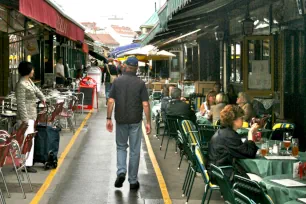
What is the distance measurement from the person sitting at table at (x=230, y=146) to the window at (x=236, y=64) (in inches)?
475

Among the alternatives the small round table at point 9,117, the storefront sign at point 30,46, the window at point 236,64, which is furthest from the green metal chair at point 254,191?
the storefront sign at point 30,46

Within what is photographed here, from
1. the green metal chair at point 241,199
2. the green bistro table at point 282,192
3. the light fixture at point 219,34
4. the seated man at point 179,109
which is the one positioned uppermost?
the light fixture at point 219,34

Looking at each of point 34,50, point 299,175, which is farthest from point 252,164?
point 34,50

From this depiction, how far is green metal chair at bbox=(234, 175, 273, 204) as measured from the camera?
222 inches

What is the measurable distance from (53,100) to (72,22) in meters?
2.31

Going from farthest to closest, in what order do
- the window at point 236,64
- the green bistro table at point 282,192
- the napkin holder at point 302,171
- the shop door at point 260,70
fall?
the window at point 236,64, the shop door at point 260,70, the napkin holder at point 302,171, the green bistro table at point 282,192

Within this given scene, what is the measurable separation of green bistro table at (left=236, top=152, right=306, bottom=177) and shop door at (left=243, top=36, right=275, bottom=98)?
24.4 ft

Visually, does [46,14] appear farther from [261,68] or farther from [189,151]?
[261,68]

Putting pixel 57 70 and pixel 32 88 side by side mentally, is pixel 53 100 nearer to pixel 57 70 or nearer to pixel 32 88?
pixel 32 88

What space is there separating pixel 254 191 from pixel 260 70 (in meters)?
10.6

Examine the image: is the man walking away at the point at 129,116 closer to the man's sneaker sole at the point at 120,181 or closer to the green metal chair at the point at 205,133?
the man's sneaker sole at the point at 120,181

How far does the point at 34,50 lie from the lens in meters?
21.5

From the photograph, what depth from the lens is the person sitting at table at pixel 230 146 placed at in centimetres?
800

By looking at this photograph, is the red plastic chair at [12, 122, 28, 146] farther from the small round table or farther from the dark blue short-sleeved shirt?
the small round table
